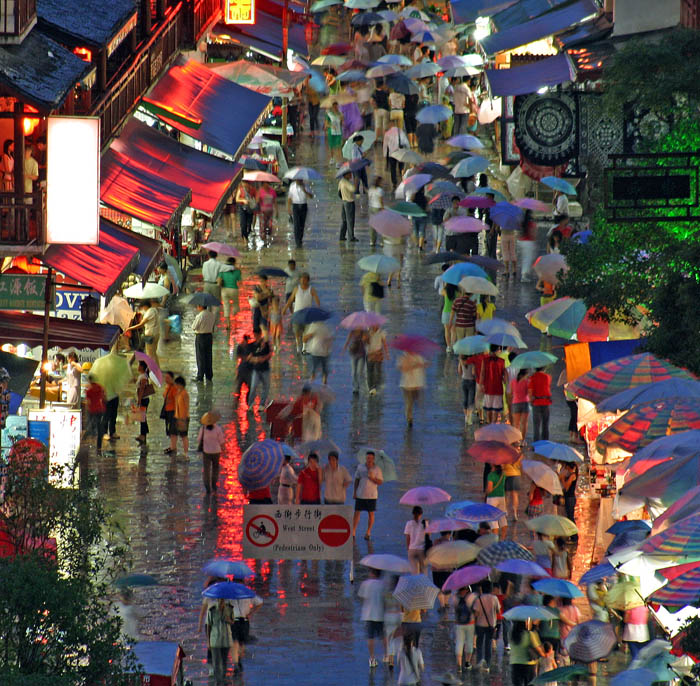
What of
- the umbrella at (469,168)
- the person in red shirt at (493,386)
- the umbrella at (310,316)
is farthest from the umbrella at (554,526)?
the umbrella at (469,168)

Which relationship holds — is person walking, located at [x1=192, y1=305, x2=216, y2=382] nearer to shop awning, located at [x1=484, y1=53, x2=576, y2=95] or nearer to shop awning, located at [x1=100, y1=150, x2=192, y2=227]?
shop awning, located at [x1=100, y1=150, x2=192, y2=227]

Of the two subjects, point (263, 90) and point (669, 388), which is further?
point (263, 90)

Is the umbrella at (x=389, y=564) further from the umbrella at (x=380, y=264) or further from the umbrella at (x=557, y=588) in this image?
the umbrella at (x=380, y=264)

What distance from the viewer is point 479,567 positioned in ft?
66.8

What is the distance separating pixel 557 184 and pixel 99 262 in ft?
43.0

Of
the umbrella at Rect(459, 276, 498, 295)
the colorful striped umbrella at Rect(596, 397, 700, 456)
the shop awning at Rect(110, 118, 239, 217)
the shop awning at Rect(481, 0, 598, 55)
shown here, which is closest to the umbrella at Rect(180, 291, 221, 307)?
the shop awning at Rect(110, 118, 239, 217)

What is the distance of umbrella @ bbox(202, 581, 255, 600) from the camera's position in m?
19.6

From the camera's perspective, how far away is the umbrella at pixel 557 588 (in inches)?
778

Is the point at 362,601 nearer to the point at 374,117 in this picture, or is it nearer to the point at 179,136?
the point at 179,136

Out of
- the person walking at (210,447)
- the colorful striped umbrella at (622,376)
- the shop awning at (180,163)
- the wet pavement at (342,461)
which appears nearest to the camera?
the wet pavement at (342,461)

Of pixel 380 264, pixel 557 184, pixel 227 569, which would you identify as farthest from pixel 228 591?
pixel 557 184

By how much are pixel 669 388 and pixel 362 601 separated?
4.92m

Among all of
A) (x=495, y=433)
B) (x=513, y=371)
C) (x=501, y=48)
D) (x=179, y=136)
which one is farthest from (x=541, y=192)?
Answer: (x=495, y=433)

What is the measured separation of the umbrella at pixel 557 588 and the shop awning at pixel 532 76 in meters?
21.9
